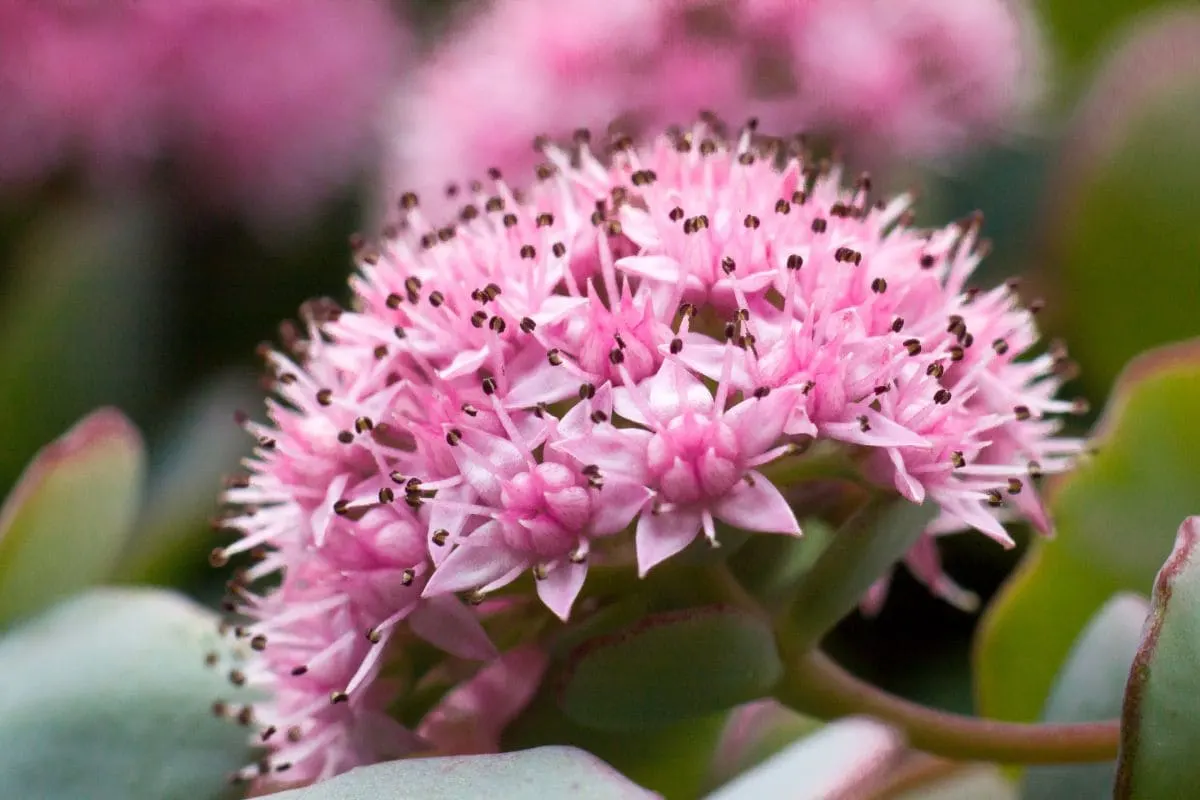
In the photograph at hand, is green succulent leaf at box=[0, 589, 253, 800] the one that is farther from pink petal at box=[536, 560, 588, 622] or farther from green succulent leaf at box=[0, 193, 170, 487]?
green succulent leaf at box=[0, 193, 170, 487]

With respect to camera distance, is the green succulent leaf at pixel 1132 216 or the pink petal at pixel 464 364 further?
the green succulent leaf at pixel 1132 216

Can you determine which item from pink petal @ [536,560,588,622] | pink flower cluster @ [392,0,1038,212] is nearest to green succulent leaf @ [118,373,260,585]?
pink flower cluster @ [392,0,1038,212]

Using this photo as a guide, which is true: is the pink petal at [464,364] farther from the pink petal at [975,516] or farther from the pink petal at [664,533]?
the pink petal at [975,516]

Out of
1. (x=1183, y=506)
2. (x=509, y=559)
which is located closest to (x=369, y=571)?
(x=509, y=559)

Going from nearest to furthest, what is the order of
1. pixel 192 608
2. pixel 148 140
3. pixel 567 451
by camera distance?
1. pixel 567 451
2. pixel 192 608
3. pixel 148 140

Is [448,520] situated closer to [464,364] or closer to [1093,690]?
[464,364]

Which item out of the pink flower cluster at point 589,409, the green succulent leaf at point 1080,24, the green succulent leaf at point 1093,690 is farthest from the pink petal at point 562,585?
the green succulent leaf at point 1080,24

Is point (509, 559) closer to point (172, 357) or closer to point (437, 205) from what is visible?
point (437, 205)
